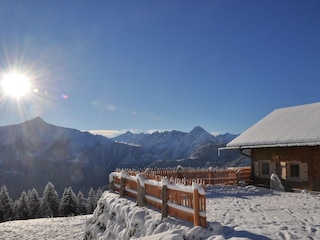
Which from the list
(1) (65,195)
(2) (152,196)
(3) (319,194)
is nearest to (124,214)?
(2) (152,196)

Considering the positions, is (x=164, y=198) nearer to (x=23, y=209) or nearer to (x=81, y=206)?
(x=23, y=209)

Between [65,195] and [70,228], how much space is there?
1258 inches

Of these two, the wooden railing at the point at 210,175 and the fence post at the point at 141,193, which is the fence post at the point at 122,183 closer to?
the fence post at the point at 141,193

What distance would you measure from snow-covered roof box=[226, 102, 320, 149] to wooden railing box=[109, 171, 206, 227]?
9.80 m

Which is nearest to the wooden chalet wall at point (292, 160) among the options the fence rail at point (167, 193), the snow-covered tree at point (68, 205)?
the fence rail at point (167, 193)

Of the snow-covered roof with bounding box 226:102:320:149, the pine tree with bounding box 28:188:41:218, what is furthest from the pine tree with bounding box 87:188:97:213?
the snow-covered roof with bounding box 226:102:320:149

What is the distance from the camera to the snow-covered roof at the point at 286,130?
676 inches

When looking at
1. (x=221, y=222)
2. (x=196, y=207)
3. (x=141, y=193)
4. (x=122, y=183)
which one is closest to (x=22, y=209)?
(x=122, y=183)

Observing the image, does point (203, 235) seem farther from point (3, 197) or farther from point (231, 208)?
point (3, 197)

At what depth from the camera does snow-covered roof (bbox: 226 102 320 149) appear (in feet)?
56.3

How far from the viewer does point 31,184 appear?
171 metres

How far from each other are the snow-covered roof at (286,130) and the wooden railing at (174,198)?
9.80m

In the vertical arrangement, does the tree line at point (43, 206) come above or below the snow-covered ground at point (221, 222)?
below

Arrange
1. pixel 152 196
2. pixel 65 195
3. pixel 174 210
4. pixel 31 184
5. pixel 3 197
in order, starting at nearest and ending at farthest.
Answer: pixel 174 210, pixel 152 196, pixel 3 197, pixel 65 195, pixel 31 184
